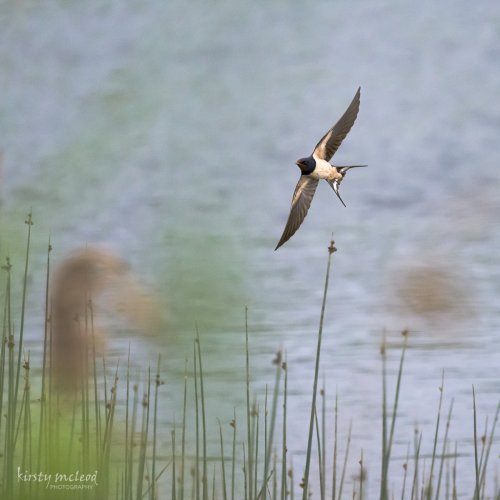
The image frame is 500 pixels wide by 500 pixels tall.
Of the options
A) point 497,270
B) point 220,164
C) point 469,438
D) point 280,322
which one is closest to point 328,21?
point 220,164

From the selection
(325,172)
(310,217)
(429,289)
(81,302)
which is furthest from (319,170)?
(310,217)

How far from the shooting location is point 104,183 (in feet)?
7.22

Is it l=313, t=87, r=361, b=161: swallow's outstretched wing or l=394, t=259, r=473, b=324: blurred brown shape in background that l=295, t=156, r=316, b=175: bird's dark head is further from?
l=394, t=259, r=473, b=324: blurred brown shape in background

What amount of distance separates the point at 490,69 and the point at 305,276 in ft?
29.4

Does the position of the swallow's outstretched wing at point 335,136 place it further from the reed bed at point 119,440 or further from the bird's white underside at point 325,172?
the reed bed at point 119,440

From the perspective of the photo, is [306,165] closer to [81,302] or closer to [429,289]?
[429,289]

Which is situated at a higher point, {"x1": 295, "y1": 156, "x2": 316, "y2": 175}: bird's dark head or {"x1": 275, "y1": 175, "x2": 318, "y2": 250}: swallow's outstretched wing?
{"x1": 295, "y1": 156, "x2": 316, "y2": 175}: bird's dark head

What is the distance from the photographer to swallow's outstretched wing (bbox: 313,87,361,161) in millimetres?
2096

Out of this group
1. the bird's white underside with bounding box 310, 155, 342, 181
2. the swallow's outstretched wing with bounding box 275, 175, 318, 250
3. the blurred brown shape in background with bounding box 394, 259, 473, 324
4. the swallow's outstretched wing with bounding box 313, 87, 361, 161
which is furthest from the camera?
the swallow's outstretched wing with bounding box 313, 87, 361, 161

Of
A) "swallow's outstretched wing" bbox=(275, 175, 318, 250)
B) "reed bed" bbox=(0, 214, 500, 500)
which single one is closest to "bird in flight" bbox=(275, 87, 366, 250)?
"swallow's outstretched wing" bbox=(275, 175, 318, 250)

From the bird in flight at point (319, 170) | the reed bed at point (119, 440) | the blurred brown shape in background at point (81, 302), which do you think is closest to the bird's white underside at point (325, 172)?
the bird in flight at point (319, 170)

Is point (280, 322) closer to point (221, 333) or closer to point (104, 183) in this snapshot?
point (104, 183)

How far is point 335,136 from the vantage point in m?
2.14

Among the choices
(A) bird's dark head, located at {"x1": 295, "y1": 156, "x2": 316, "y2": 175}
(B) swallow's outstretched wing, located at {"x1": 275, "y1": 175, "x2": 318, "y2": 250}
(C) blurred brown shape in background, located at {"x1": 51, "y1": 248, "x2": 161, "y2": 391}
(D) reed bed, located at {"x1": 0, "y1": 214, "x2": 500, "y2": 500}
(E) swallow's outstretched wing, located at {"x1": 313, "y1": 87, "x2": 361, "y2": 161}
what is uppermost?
(E) swallow's outstretched wing, located at {"x1": 313, "y1": 87, "x2": 361, "y2": 161}
